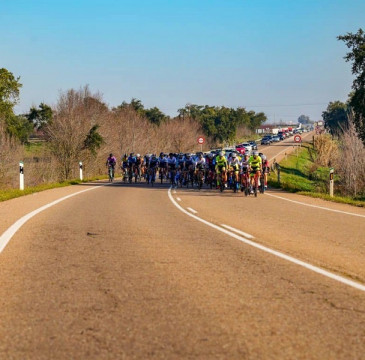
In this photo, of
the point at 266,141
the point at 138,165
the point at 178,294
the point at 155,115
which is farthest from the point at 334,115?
the point at 178,294

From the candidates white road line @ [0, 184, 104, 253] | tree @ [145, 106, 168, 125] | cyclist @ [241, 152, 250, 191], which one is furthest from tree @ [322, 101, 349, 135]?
white road line @ [0, 184, 104, 253]

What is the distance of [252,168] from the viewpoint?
83.9 ft

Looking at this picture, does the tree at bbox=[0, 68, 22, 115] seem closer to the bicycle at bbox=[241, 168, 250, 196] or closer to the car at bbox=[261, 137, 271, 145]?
the bicycle at bbox=[241, 168, 250, 196]

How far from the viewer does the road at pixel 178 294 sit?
469 centimetres

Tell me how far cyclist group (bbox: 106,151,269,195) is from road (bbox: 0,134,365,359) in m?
13.1

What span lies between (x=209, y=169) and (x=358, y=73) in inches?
363

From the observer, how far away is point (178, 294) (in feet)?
21.0

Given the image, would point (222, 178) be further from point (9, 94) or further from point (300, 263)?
point (9, 94)

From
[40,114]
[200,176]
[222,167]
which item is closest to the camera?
[222,167]

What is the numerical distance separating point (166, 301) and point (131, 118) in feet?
242

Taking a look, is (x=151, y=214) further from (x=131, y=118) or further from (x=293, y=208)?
(x=131, y=118)

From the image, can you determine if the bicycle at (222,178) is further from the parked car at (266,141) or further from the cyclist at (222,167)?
the parked car at (266,141)

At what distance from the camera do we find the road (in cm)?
469

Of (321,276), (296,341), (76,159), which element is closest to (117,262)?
(321,276)
